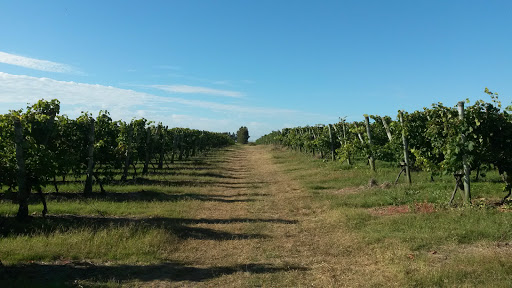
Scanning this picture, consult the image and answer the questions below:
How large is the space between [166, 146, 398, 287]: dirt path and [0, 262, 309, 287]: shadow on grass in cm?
4

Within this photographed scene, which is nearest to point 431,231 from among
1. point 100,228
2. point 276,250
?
point 276,250

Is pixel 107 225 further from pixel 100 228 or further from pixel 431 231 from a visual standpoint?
pixel 431 231

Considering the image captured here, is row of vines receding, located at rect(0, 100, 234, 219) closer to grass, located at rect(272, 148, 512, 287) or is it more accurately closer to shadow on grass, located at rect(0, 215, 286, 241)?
shadow on grass, located at rect(0, 215, 286, 241)

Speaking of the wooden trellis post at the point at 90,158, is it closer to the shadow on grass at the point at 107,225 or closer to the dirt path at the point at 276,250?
the shadow on grass at the point at 107,225

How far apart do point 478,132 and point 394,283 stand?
5967 millimetres

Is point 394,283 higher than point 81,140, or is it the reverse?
point 81,140

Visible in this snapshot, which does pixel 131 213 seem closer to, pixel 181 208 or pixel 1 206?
pixel 181 208

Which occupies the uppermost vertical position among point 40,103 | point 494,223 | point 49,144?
point 40,103

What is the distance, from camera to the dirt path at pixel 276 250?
5535 millimetres

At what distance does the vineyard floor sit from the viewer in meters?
5.38

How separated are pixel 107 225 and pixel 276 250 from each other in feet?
14.4

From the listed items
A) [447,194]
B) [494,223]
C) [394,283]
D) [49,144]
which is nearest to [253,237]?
[394,283]

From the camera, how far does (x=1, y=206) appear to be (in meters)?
10.3

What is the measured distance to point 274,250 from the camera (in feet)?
23.5
